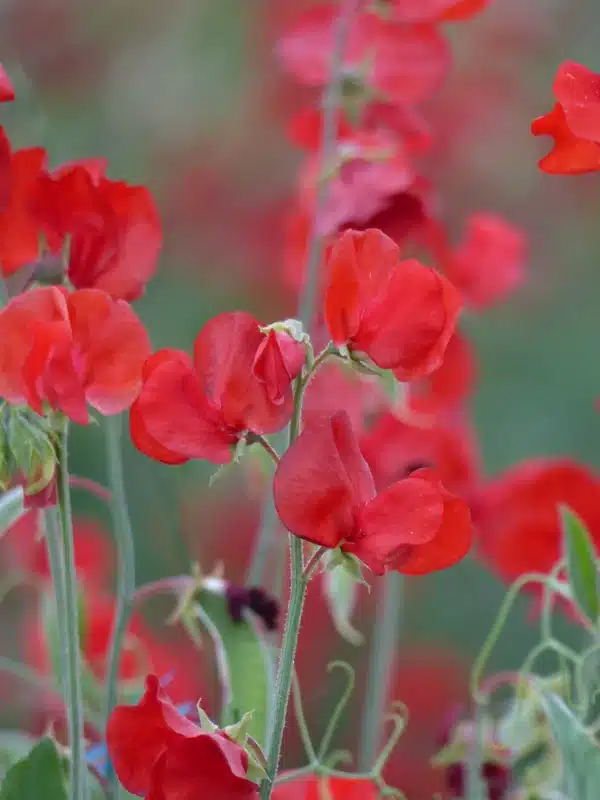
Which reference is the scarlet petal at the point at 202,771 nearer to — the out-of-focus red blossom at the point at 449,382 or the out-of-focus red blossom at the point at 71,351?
the out-of-focus red blossom at the point at 71,351

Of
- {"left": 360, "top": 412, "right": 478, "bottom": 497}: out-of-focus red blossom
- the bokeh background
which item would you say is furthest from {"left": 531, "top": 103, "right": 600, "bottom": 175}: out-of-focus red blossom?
the bokeh background

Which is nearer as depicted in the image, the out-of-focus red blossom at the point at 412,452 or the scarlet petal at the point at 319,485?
the scarlet petal at the point at 319,485

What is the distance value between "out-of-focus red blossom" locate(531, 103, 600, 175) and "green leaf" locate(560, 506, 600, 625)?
0.16 metres

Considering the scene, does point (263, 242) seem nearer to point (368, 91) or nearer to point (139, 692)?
point (368, 91)

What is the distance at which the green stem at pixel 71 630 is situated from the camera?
1.41ft

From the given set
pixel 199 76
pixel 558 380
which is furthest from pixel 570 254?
pixel 199 76

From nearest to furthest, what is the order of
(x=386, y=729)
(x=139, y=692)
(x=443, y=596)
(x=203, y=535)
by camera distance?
(x=139, y=692)
(x=386, y=729)
(x=203, y=535)
(x=443, y=596)

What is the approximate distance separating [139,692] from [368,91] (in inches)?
13.5

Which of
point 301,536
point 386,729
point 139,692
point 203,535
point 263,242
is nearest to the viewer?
point 301,536

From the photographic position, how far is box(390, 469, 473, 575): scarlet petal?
42 centimetres

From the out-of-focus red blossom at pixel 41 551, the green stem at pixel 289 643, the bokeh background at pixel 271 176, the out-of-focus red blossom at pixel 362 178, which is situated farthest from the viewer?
the bokeh background at pixel 271 176

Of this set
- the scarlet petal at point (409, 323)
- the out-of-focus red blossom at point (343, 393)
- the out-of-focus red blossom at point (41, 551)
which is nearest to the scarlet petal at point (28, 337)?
the scarlet petal at point (409, 323)

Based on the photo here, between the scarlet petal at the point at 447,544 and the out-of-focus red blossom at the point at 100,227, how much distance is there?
0.16 meters

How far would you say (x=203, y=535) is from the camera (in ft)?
4.19
